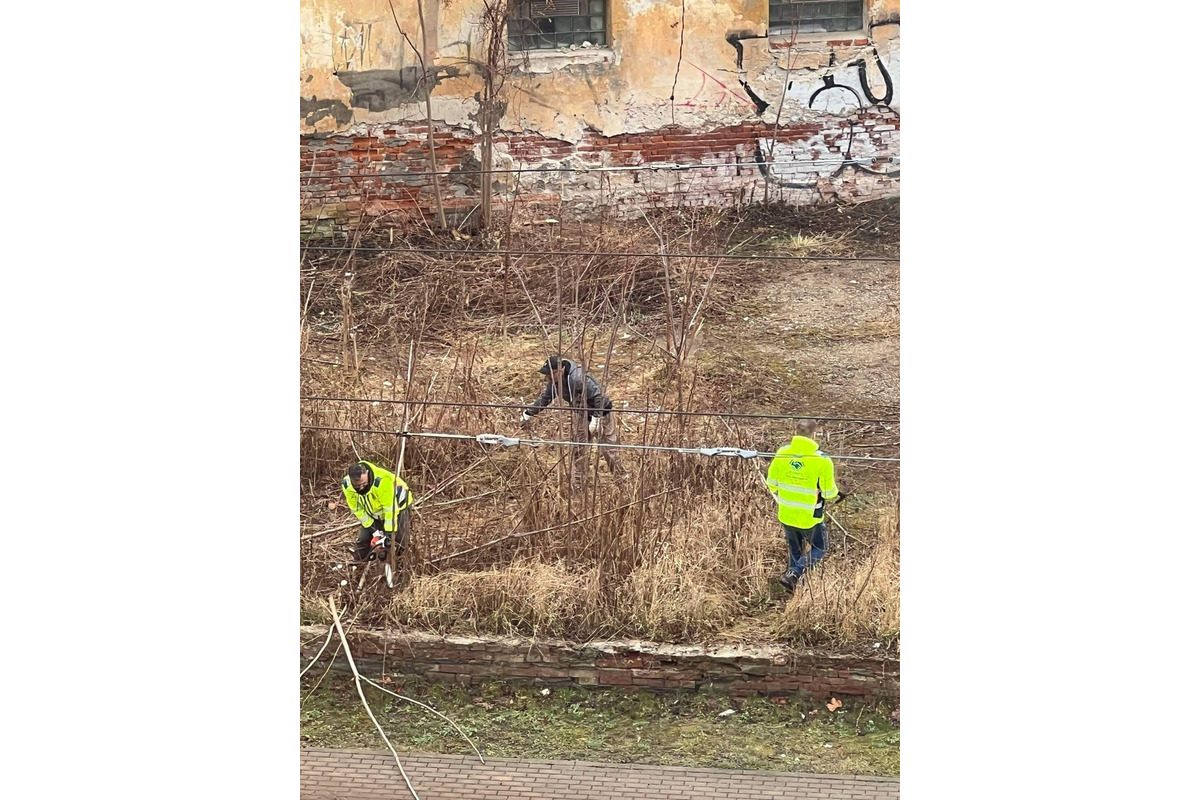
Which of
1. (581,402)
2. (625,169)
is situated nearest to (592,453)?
(581,402)

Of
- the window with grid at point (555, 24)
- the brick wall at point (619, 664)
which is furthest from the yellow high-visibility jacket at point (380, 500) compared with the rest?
the window with grid at point (555, 24)

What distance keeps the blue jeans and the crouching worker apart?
2.38 m

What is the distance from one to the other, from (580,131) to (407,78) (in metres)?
1.12

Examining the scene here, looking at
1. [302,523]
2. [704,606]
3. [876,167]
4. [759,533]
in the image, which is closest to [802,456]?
[759,533]

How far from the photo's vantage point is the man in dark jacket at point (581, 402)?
8.48 m

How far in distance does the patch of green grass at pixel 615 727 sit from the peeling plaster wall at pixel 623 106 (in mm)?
3028

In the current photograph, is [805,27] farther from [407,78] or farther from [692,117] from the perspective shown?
[407,78]

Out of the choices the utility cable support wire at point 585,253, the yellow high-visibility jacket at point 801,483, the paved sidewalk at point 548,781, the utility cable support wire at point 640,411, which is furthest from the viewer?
the utility cable support wire at point 585,253

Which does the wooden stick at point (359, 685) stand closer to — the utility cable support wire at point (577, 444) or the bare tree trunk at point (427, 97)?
the utility cable support wire at point (577, 444)

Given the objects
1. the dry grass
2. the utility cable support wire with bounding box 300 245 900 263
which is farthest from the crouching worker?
the dry grass

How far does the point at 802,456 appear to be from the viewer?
8.22 meters

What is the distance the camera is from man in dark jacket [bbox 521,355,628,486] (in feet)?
27.8

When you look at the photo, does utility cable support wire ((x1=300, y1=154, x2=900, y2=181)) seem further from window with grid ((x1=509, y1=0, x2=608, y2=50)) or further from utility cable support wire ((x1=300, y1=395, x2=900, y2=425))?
utility cable support wire ((x1=300, y1=395, x2=900, y2=425))

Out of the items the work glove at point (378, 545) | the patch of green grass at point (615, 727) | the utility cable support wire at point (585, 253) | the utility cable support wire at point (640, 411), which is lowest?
the patch of green grass at point (615, 727)
